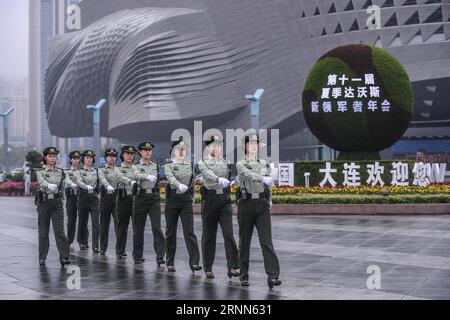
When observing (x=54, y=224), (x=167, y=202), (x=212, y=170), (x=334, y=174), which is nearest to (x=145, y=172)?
(x=167, y=202)

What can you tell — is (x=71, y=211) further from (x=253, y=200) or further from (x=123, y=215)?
(x=253, y=200)

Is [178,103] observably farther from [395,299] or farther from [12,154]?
[12,154]

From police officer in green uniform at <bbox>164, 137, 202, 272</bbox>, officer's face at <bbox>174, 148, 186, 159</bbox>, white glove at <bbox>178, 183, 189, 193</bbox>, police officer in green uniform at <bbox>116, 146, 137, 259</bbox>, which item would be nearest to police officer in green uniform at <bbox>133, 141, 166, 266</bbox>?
police officer in green uniform at <bbox>116, 146, 137, 259</bbox>

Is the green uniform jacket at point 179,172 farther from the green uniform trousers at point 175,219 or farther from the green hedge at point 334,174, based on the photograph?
the green hedge at point 334,174

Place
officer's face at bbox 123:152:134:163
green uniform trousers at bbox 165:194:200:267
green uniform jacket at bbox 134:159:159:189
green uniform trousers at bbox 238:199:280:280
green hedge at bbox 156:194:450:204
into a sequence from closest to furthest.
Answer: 1. green uniform trousers at bbox 238:199:280:280
2. green uniform trousers at bbox 165:194:200:267
3. green uniform jacket at bbox 134:159:159:189
4. officer's face at bbox 123:152:134:163
5. green hedge at bbox 156:194:450:204

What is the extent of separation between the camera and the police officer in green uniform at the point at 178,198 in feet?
36.1

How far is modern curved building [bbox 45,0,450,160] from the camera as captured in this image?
5500cm

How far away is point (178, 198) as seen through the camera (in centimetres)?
1110

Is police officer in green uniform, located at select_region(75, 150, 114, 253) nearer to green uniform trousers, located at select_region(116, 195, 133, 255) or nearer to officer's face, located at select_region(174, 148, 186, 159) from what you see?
green uniform trousers, located at select_region(116, 195, 133, 255)

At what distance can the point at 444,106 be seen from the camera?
59875 millimetres

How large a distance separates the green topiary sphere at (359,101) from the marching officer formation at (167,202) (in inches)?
554

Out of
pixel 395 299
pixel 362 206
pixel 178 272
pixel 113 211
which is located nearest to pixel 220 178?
pixel 178 272

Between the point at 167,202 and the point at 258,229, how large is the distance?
223cm

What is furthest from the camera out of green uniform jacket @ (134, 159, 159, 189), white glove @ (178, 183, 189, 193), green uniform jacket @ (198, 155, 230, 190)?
green uniform jacket @ (134, 159, 159, 189)
